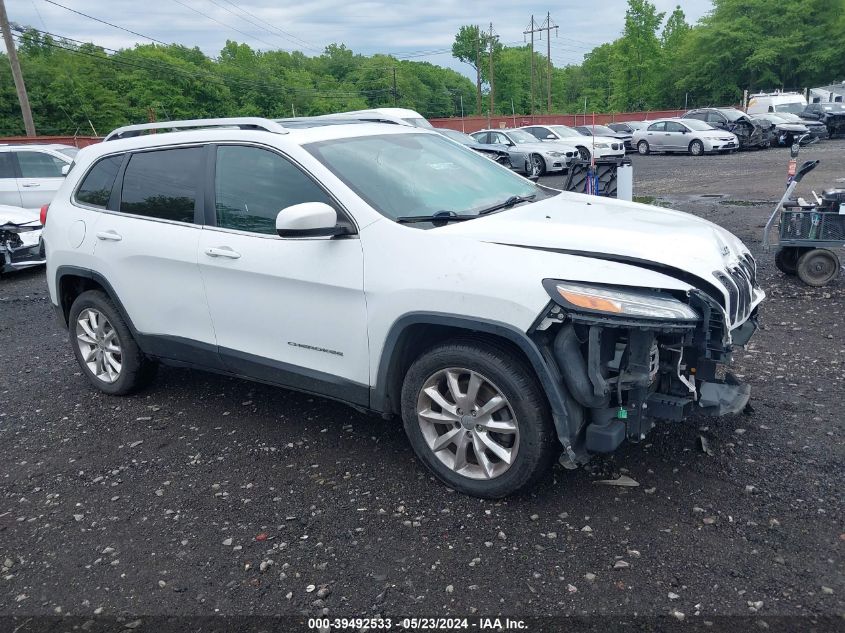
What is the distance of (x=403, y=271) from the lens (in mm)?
3471

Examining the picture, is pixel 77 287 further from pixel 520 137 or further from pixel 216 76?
pixel 216 76

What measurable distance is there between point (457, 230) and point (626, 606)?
6.04 feet

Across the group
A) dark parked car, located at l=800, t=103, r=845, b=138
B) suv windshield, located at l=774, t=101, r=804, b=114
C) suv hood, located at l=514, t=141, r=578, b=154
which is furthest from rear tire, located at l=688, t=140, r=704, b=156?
suv windshield, located at l=774, t=101, r=804, b=114

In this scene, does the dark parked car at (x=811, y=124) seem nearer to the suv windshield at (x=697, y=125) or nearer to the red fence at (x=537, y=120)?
the suv windshield at (x=697, y=125)

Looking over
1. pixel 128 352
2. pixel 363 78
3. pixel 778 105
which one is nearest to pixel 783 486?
pixel 128 352

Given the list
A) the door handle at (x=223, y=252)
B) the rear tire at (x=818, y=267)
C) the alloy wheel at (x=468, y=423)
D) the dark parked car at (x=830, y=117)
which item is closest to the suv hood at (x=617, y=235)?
the alloy wheel at (x=468, y=423)

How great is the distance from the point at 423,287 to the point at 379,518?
3.81 ft

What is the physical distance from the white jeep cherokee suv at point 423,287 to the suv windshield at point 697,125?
25.0 m

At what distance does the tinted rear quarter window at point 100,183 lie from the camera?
16.2ft

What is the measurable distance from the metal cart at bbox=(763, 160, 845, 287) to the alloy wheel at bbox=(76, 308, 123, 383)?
6.30m

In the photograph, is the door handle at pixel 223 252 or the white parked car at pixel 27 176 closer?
the door handle at pixel 223 252

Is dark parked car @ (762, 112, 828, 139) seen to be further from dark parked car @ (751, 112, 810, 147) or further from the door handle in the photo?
the door handle

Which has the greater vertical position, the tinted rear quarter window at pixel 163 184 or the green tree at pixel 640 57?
the green tree at pixel 640 57

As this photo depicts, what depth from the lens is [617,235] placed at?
3.40 meters
